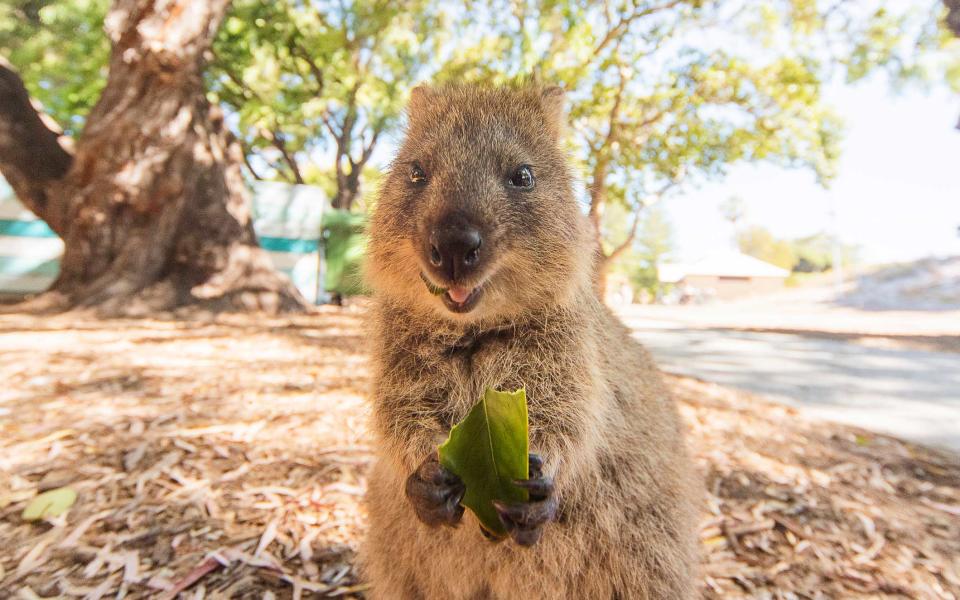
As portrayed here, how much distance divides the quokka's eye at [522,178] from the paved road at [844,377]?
13.0 ft

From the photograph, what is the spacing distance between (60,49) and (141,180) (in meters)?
14.2

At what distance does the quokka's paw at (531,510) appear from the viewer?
60.4 inches

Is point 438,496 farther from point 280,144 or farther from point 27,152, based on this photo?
point 280,144

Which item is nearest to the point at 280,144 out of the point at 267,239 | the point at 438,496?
the point at 267,239

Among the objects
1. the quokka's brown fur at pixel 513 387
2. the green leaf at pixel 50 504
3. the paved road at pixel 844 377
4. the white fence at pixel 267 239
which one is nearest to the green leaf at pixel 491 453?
the quokka's brown fur at pixel 513 387

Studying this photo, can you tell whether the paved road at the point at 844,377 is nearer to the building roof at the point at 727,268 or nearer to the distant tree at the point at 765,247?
the building roof at the point at 727,268

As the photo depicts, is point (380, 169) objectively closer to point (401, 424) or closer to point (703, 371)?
point (401, 424)

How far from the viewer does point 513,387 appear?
1789mm

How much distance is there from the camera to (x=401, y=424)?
1830 mm

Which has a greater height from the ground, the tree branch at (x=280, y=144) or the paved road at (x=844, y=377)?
the tree branch at (x=280, y=144)

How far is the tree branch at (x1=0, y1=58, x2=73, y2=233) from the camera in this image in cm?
757

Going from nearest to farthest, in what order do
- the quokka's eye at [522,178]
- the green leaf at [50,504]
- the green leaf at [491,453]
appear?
the green leaf at [491,453] → the quokka's eye at [522,178] → the green leaf at [50,504]

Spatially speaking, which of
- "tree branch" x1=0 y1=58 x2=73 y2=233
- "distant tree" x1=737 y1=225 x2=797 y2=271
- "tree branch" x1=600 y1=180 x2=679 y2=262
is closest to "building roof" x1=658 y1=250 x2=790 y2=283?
"distant tree" x1=737 y1=225 x2=797 y2=271

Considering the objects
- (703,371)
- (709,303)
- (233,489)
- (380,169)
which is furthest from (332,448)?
(709,303)
